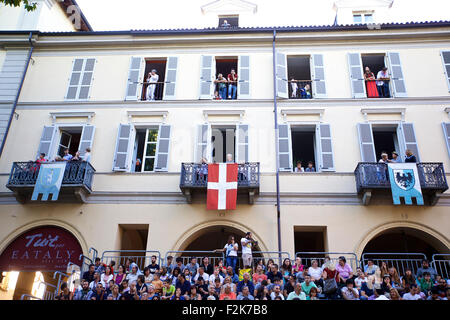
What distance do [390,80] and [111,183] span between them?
38.3ft

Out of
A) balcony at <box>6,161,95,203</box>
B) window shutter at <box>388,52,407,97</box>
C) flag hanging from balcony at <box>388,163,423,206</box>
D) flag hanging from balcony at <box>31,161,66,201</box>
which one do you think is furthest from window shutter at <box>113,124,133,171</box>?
window shutter at <box>388,52,407,97</box>

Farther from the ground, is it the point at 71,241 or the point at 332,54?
the point at 332,54

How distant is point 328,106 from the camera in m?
A: 15.6

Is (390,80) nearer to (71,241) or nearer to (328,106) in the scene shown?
(328,106)

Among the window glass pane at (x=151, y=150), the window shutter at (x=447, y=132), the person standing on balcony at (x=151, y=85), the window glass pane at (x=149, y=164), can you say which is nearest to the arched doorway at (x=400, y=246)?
the window shutter at (x=447, y=132)

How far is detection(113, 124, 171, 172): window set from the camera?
49.3 ft

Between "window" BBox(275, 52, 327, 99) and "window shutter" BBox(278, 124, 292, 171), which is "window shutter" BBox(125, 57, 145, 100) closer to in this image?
"window" BBox(275, 52, 327, 99)

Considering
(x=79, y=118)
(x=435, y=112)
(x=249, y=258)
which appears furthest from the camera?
(x=79, y=118)

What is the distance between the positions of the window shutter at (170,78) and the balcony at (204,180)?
3.50m

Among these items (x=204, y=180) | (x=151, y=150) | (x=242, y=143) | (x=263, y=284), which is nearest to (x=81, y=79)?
(x=151, y=150)

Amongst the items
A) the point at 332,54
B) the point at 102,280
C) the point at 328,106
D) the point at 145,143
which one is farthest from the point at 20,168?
the point at 332,54

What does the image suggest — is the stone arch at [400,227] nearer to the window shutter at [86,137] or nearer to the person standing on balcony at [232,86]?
the person standing on balcony at [232,86]

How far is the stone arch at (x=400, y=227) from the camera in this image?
43.1 feet

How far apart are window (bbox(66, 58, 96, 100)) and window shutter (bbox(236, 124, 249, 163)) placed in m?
6.53
